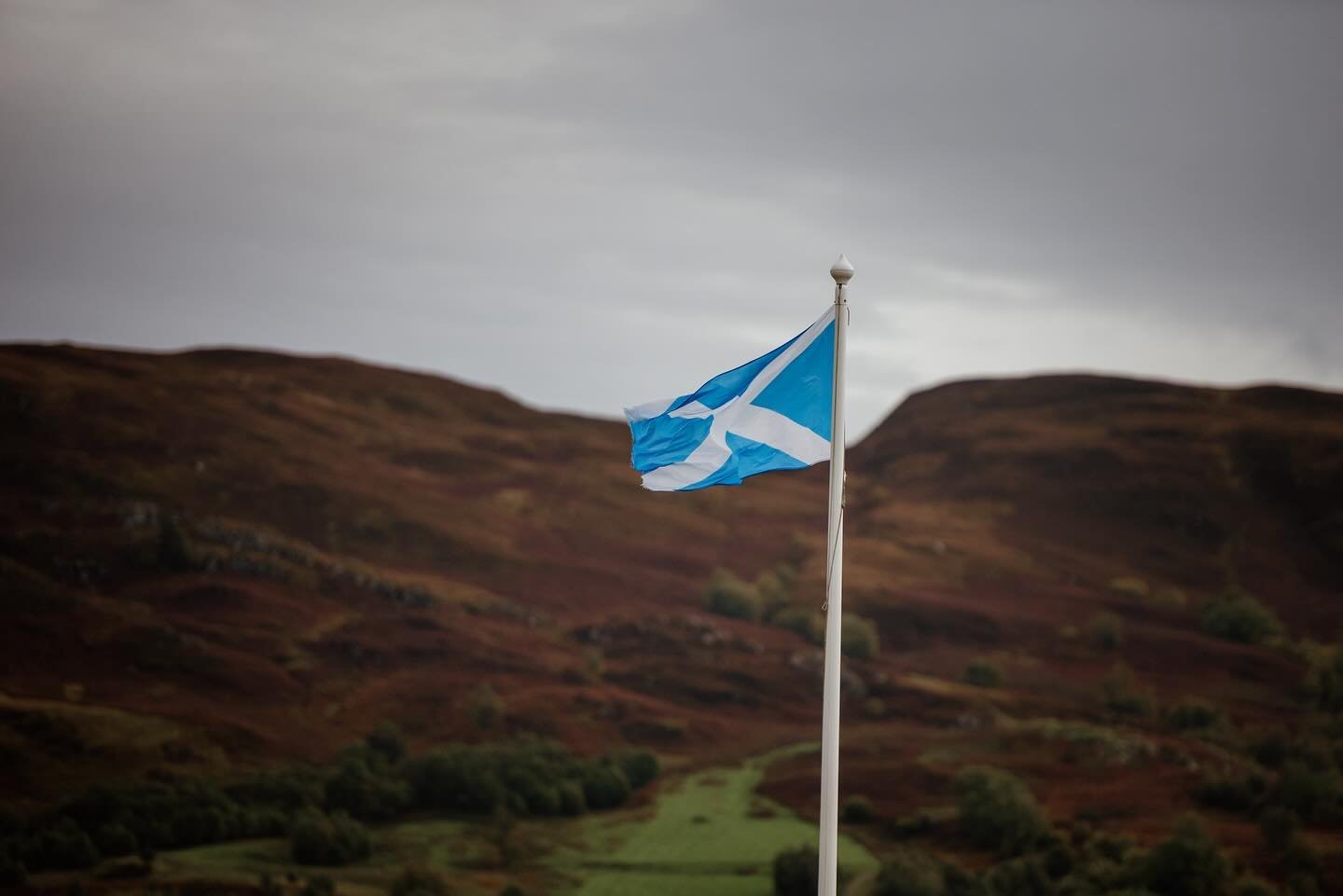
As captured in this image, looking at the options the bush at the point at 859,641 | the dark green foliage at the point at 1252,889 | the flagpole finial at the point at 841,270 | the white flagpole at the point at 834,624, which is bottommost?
the dark green foliage at the point at 1252,889

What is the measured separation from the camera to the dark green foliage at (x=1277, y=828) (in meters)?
41.4

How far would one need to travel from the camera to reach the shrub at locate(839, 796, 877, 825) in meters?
47.8

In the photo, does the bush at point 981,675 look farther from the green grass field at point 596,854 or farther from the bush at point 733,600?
the green grass field at point 596,854

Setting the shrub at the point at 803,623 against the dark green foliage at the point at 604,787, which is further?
the shrub at the point at 803,623

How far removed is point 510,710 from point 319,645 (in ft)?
34.1

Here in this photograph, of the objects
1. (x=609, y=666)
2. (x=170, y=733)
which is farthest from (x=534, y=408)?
(x=170, y=733)

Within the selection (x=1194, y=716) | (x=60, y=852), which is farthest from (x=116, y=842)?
(x=1194, y=716)

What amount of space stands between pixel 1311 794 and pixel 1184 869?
13364mm

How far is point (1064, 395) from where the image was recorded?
111 m

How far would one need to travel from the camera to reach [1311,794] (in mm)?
45844

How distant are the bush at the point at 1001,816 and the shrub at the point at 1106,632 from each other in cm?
3080

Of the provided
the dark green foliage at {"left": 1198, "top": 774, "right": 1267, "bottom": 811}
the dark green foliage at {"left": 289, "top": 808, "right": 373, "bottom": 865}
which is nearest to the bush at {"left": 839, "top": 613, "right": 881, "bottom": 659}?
the dark green foliage at {"left": 1198, "top": 774, "right": 1267, "bottom": 811}

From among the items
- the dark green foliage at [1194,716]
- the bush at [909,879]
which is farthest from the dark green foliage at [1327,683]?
the bush at [909,879]

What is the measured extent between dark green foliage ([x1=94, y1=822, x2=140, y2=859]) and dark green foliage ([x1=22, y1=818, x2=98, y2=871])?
26.1 inches
